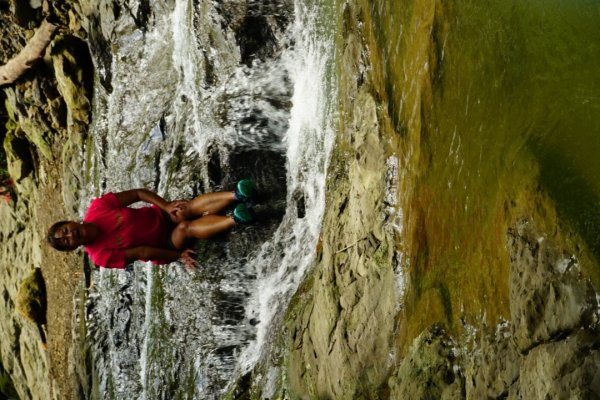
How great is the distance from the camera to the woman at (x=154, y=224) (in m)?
5.08

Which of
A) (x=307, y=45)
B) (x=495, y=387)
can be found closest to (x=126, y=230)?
(x=307, y=45)

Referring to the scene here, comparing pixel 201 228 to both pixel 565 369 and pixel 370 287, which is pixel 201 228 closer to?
pixel 370 287

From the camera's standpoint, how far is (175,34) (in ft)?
20.5

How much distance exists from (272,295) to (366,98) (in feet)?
6.81

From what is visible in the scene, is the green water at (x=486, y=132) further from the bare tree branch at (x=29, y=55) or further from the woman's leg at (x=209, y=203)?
the bare tree branch at (x=29, y=55)

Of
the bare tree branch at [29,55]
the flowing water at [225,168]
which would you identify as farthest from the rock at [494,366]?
the bare tree branch at [29,55]

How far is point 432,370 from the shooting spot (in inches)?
125

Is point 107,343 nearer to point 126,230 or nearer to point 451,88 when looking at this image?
point 126,230

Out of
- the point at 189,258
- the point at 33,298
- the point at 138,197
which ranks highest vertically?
the point at 138,197

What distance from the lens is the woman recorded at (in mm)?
5078

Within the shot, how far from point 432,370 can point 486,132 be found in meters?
1.23

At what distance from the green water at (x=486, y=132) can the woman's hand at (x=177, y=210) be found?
228 centimetres

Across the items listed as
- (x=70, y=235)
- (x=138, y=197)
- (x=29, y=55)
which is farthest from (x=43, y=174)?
(x=70, y=235)

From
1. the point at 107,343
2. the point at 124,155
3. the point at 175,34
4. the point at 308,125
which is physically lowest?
the point at 107,343
